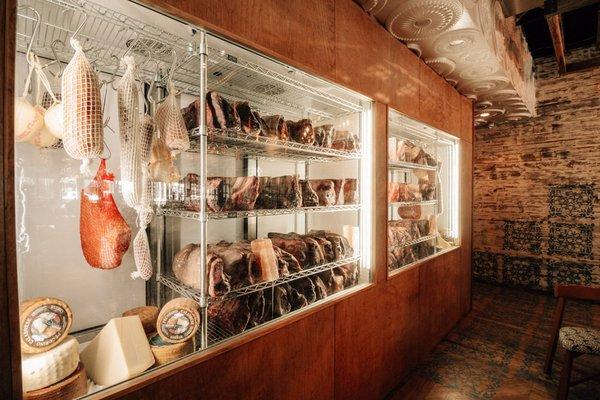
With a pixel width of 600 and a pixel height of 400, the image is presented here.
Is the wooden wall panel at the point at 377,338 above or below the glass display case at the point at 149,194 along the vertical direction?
below

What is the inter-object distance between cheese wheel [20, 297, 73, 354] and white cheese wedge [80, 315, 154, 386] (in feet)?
0.56

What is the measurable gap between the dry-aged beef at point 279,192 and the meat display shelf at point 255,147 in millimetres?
198

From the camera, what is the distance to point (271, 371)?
4.87 feet

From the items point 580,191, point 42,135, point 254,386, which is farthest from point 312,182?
point 580,191

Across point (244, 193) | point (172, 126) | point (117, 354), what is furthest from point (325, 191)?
point (117, 354)

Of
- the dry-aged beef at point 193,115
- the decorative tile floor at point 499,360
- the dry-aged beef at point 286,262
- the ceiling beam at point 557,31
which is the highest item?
the ceiling beam at point 557,31

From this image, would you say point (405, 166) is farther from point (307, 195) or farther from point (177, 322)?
point (177, 322)

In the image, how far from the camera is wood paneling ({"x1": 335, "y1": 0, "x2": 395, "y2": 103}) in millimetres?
1829

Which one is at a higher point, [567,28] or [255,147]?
[567,28]

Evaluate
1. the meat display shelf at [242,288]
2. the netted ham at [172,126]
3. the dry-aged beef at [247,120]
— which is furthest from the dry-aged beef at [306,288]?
the netted ham at [172,126]

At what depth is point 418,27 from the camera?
84.8 inches

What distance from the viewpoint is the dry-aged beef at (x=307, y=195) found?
195 centimetres

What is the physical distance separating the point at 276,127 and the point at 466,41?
1.68 meters

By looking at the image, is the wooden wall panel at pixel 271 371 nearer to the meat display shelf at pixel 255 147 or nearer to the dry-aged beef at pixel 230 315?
the dry-aged beef at pixel 230 315
